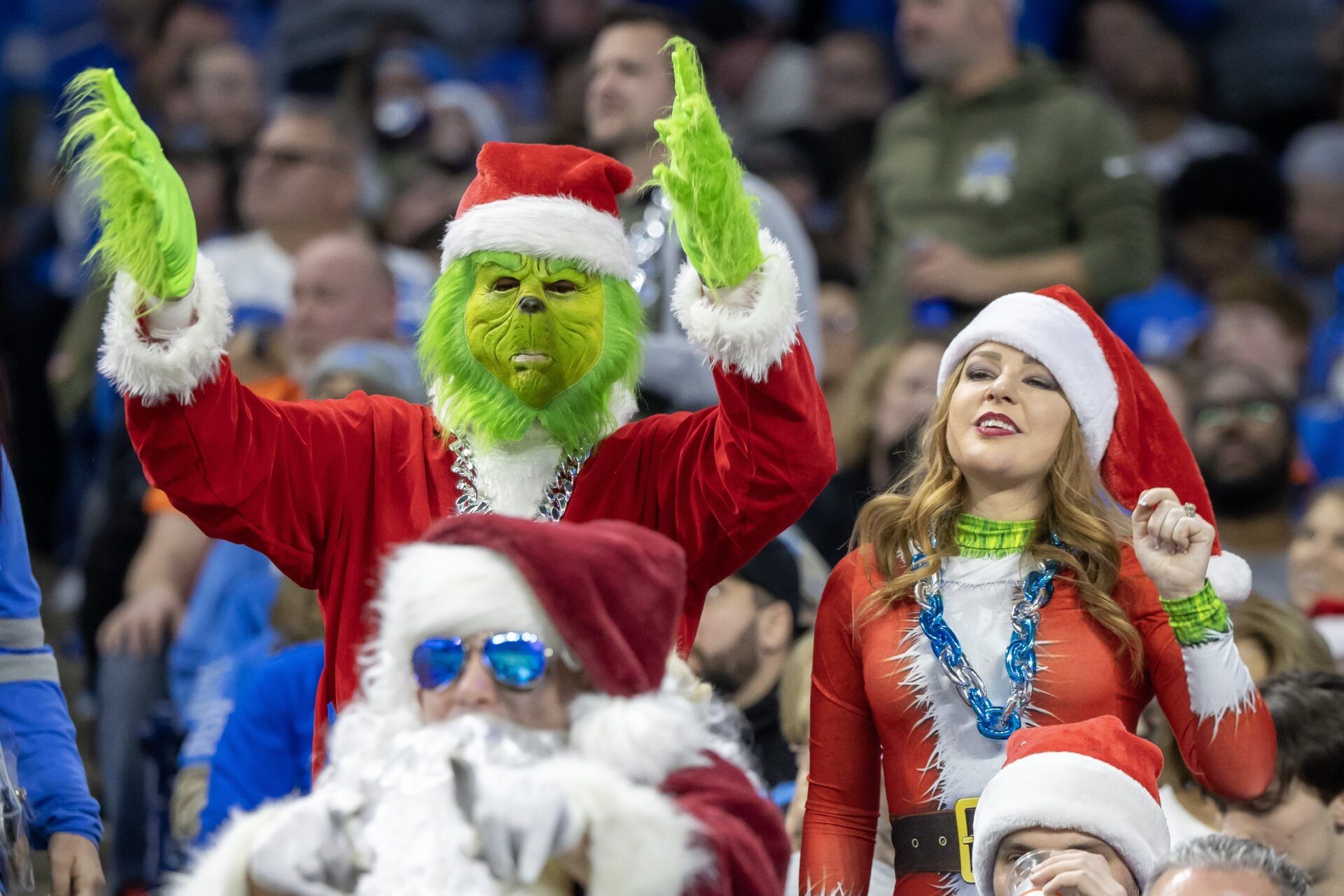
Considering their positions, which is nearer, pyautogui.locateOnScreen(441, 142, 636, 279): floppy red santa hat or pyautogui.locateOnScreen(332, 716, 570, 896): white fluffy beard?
pyautogui.locateOnScreen(332, 716, 570, 896): white fluffy beard

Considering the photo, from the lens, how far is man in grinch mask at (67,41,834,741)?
3170 mm

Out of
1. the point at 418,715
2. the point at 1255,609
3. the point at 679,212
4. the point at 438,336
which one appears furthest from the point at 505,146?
the point at 1255,609

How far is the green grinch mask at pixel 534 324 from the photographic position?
347 centimetres

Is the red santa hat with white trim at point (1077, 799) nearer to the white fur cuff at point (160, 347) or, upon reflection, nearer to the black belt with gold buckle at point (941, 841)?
the black belt with gold buckle at point (941, 841)

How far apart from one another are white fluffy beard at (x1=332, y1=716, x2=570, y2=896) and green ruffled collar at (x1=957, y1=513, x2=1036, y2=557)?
1116mm

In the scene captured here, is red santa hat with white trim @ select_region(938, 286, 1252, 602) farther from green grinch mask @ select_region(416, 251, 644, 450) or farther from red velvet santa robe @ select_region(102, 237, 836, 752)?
green grinch mask @ select_region(416, 251, 644, 450)

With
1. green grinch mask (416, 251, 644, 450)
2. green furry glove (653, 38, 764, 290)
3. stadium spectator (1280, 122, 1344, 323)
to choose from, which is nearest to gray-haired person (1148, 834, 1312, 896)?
green furry glove (653, 38, 764, 290)

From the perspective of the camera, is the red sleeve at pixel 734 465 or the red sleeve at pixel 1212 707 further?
the red sleeve at pixel 1212 707

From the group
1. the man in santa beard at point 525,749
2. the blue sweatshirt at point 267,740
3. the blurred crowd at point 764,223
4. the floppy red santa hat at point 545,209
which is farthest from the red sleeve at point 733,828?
the blue sweatshirt at point 267,740

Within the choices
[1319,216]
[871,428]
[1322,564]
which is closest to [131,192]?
[871,428]

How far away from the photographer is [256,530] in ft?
11.2

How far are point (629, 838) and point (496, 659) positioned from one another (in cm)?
32

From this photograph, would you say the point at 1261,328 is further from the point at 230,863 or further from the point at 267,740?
the point at 230,863

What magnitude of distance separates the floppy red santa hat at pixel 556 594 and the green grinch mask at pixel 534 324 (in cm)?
65
